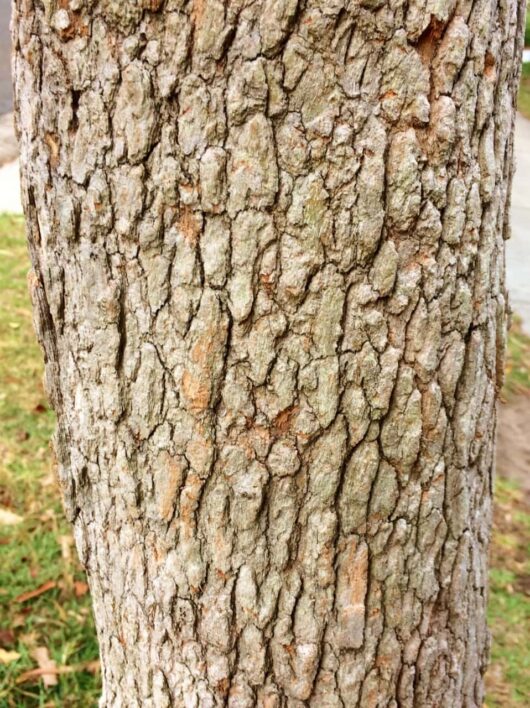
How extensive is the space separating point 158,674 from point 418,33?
143 cm

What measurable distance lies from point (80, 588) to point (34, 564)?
0.77 ft

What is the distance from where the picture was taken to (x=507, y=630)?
116 inches

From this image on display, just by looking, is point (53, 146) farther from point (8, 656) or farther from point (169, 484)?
point (8, 656)

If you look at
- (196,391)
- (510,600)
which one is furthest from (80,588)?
(196,391)

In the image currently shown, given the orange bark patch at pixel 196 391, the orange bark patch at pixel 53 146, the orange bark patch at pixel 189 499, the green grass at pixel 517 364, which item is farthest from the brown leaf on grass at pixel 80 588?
the green grass at pixel 517 364

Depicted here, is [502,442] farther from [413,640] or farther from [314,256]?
[314,256]

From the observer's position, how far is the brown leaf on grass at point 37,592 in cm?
297

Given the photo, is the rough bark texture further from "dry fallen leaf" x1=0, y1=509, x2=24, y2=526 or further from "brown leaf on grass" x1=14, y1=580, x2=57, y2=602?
"dry fallen leaf" x1=0, y1=509, x2=24, y2=526

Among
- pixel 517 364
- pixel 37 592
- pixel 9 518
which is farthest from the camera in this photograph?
pixel 517 364

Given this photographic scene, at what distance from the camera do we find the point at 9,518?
11.0 ft

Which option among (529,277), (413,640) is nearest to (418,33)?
(413,640)

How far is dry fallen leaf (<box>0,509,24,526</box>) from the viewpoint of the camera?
10.9 feet

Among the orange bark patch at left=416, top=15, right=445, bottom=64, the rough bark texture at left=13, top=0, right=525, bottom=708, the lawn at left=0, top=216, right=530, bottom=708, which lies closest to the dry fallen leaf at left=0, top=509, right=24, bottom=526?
the lawn at left=0, top=216, right=530, bottom=708

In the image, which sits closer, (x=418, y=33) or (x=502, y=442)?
(x=418, y=33)
